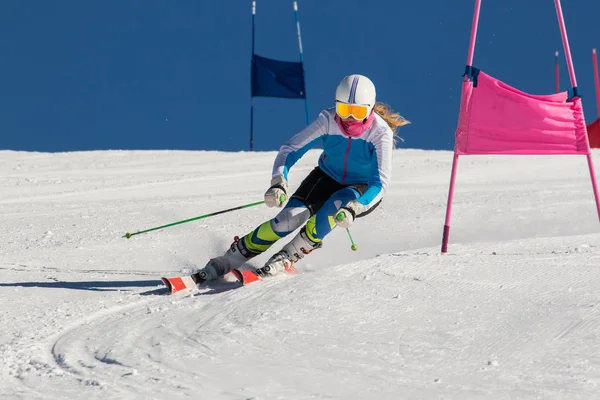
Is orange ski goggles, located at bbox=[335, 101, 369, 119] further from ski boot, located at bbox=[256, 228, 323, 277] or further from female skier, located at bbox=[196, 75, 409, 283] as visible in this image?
ski boot, located at bbox=[256, 228, 323, 277]

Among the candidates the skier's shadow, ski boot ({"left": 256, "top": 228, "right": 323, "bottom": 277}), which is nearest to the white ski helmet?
ski boot ({"left": 256, "top": 228, "right": 323, "bottom": 277})

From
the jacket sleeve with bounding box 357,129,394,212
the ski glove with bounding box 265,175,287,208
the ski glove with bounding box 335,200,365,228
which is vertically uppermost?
the jacket sleeve with bounding box 357,129,394,212

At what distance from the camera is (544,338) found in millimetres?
3520

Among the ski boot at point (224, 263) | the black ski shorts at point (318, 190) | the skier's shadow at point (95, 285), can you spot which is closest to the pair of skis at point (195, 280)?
the ski boot at point (224, 263)

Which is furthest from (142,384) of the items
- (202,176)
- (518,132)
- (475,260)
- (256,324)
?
(202,176)

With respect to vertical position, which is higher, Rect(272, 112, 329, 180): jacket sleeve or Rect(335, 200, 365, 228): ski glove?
Rect(272, 112, 329, 180): jacket sleeve

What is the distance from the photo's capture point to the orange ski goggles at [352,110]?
16.4ft

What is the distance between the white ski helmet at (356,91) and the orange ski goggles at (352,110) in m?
0.02

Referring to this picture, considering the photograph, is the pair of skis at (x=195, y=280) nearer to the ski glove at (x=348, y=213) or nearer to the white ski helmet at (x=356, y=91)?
the ski glove at (x=348, y=213)

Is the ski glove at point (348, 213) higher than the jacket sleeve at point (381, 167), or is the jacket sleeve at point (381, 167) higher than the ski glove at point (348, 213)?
the jacket sleeve at point (381, 167)

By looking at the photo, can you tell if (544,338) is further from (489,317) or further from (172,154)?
(172,154)

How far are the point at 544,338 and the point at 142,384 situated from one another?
1.49 meters

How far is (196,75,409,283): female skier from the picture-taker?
5.01m

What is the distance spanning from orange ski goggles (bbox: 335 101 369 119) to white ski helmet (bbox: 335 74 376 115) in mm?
21
